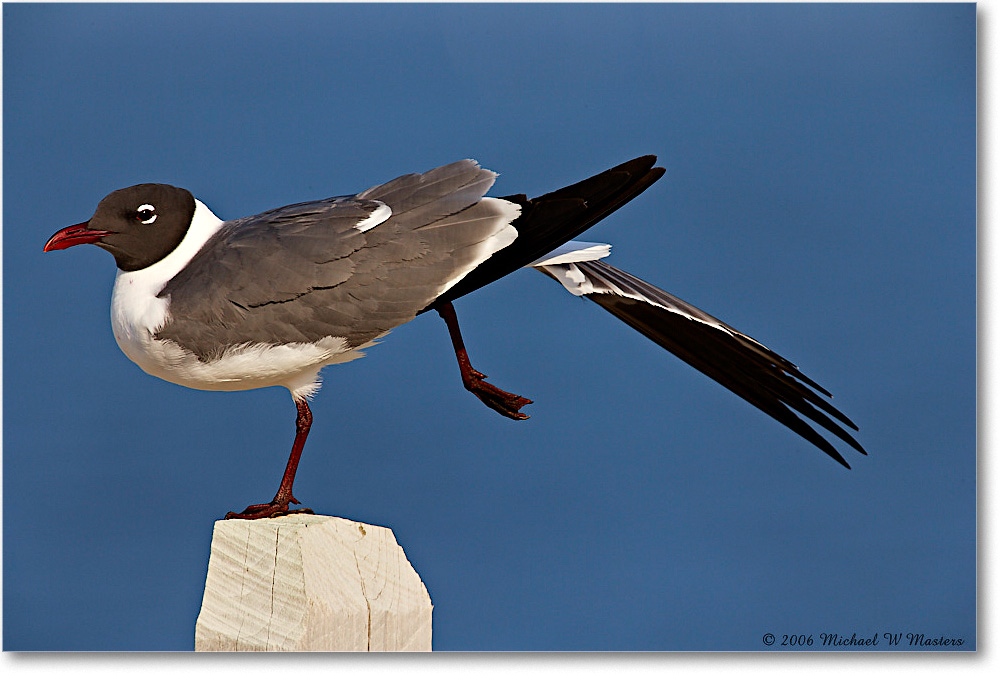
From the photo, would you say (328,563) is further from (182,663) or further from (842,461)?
(842,461)

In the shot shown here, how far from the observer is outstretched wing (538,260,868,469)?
2.22 m

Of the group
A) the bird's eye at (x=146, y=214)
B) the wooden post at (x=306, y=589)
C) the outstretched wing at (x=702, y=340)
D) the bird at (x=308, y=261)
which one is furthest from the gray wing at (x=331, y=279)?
the wooden post at (x=306, y=589)

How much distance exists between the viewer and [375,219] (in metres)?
2.03

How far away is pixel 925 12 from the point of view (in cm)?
268

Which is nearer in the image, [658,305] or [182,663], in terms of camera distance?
[658,305]

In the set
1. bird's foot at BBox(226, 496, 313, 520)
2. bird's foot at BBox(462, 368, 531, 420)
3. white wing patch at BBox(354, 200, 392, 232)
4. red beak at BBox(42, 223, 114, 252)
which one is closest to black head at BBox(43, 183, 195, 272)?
red beak at BBox(42, 223, 114, 252)

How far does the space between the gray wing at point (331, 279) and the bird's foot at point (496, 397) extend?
30 cm

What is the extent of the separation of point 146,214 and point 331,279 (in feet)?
1.32

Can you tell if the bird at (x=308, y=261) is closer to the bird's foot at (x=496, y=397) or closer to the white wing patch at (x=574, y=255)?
the white wing patch at (x=574, y=255)

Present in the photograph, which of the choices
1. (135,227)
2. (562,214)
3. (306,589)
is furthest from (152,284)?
(562,214)

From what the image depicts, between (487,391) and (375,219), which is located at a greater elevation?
(375,219)

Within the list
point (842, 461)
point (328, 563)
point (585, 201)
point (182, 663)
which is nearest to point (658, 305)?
point (585, 201)

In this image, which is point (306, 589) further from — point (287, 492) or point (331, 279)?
point (331, 279)

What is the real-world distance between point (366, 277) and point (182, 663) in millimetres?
1131
